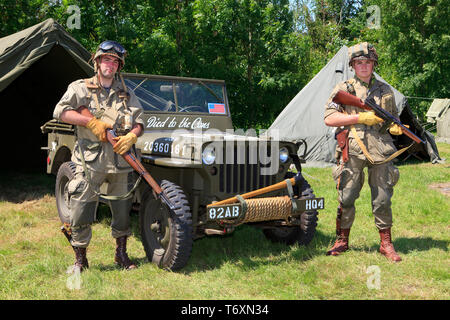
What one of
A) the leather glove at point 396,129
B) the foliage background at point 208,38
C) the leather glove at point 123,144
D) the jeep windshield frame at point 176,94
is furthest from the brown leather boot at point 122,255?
the foliage background at point 208,38

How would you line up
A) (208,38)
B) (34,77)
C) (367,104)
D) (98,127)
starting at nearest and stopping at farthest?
(98,127)
(367,104)
(34,77)
(208,38)

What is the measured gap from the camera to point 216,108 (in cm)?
530

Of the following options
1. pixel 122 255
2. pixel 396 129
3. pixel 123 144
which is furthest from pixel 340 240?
pixel 123 144

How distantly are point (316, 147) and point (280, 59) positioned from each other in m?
3.84

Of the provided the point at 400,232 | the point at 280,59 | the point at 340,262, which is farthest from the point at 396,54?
the point at 340,262

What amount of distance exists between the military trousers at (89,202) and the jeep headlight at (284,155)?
1380 mm

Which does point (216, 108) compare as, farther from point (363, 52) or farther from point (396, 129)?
point (396, 129)

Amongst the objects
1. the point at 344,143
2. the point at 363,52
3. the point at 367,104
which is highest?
the point at 363,52

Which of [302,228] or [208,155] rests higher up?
[208,155]

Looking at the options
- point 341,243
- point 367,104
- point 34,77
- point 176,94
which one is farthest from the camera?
point 34,77

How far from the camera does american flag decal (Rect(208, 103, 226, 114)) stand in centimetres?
526

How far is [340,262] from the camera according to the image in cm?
394

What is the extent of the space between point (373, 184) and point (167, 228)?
74.2 inches

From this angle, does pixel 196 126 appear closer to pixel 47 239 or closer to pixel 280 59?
pixel 47 239
